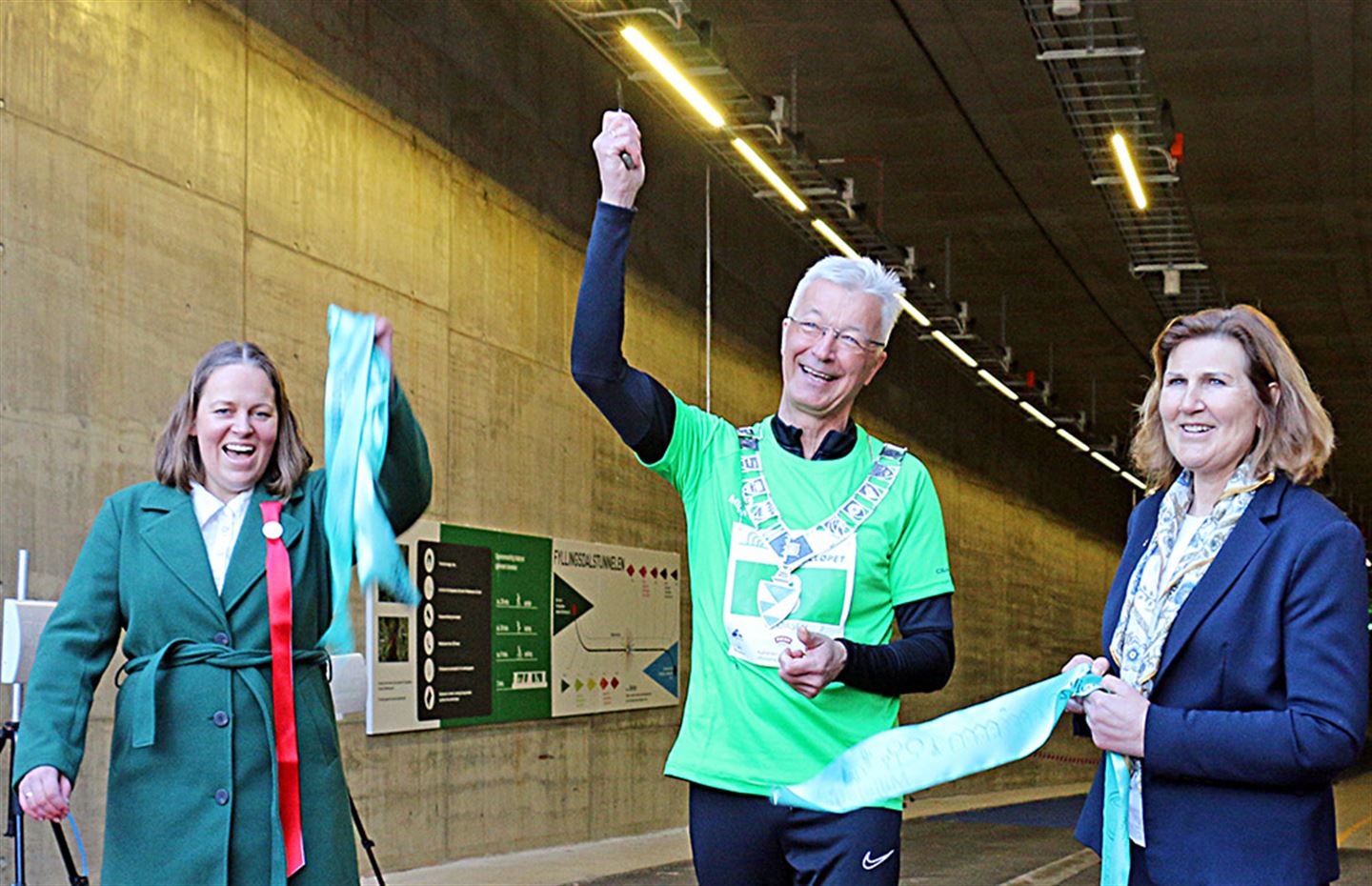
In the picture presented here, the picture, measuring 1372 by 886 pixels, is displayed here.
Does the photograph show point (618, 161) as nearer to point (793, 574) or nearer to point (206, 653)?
point (793, 574)

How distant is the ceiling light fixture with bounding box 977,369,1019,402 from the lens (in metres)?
20.2

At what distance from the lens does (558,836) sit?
11219mm

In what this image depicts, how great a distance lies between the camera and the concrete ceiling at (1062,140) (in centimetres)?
1151

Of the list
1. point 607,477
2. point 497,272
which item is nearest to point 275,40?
point 497,272

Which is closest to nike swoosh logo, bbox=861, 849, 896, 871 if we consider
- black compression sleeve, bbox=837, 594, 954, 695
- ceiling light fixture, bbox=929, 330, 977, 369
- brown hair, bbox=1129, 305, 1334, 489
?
black compression sleeve, bbox=837, 594, 954, 695

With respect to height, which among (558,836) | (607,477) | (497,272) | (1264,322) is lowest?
(558,836)

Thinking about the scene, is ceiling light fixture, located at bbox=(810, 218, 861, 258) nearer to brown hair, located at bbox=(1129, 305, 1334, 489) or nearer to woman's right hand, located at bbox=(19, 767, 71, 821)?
woman's right hand, located at bbox=(19, 767, 71, 821)

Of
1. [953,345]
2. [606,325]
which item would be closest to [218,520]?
[606,325]

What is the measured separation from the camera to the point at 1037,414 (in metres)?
24.0

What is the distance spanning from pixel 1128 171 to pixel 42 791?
10.1 metres

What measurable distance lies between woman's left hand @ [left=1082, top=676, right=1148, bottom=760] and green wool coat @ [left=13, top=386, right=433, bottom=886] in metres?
1.26

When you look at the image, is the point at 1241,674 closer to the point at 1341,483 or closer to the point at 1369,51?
the point at 1369,51

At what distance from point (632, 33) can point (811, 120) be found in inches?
192

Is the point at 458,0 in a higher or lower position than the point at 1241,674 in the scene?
higher
